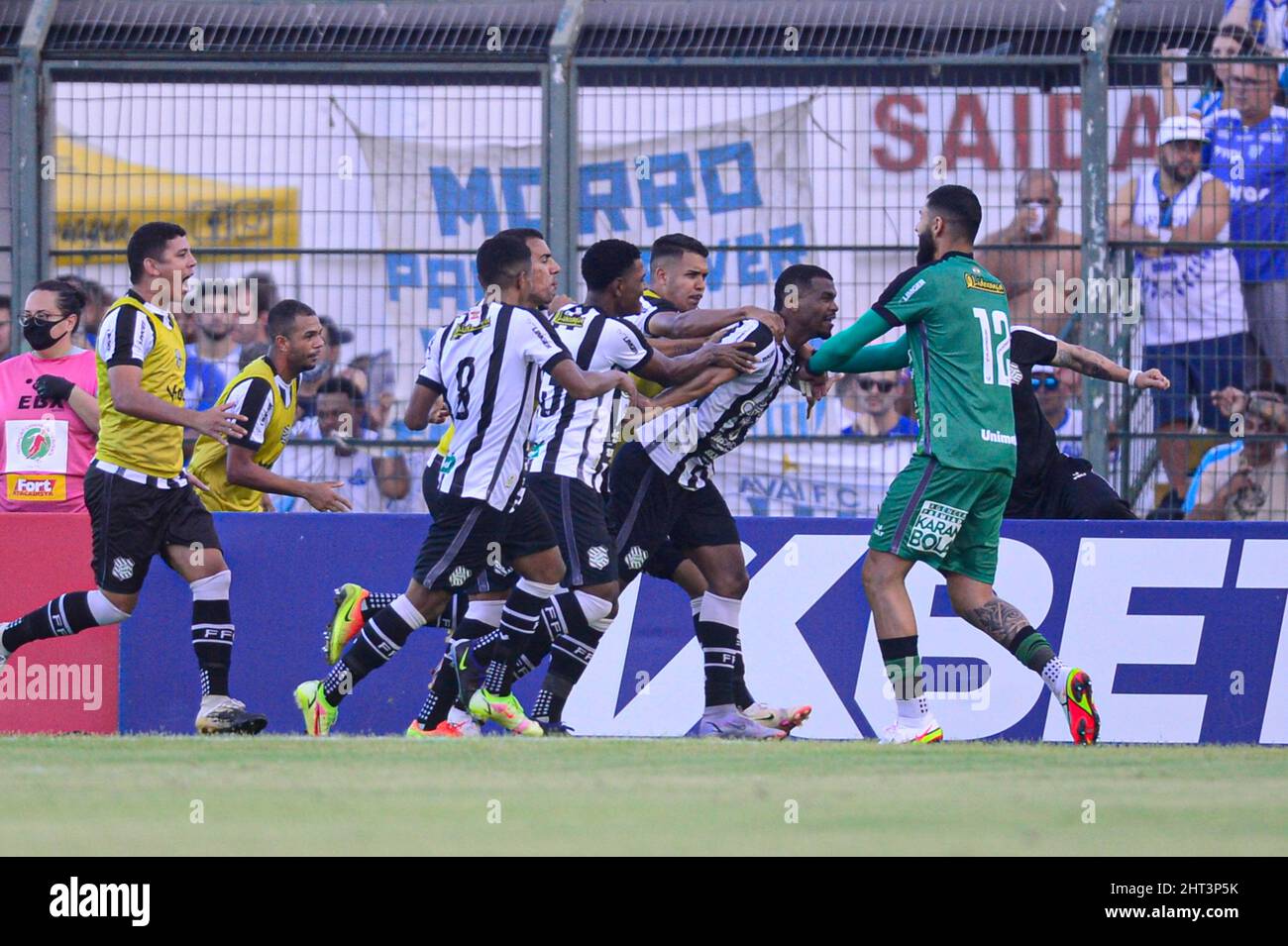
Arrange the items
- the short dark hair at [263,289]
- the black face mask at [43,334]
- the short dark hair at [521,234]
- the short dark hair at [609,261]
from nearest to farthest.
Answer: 1. the short dark hair at [521,234]
2. the short dark hair at [609,261]
3. the black face mask at [43,334]
4. the short dark hair at [263,289]

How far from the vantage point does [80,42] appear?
35.6 feet

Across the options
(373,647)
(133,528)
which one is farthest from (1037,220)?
(133,528)

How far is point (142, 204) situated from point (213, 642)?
333 centimetres

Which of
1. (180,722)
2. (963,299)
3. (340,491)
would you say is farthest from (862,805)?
(340,491)

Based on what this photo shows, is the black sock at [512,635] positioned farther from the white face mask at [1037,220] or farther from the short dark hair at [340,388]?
the white face mask at [1037,220]

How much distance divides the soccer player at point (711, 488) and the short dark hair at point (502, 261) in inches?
32.2

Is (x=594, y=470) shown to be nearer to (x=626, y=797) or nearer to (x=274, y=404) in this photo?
(x=274, y=404)

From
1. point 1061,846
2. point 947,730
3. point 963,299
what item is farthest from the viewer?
point 947,730

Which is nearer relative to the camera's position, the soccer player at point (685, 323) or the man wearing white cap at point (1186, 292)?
the soccer player at point (685, 323)

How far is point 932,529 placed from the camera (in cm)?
783

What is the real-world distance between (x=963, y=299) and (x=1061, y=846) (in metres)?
3.43

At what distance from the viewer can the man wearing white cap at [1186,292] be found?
10516 mm

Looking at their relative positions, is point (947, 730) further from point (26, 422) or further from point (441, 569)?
point (26, 422)

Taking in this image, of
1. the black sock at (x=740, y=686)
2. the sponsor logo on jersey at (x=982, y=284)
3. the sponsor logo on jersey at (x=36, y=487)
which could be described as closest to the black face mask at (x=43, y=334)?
the sponsor logo on jersey at (x=36, y=487)
